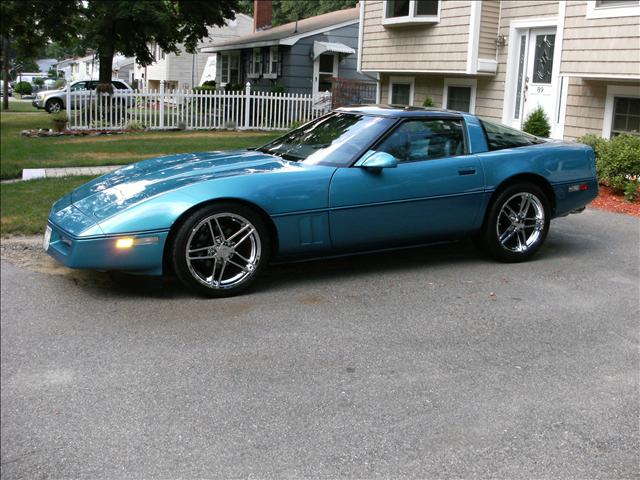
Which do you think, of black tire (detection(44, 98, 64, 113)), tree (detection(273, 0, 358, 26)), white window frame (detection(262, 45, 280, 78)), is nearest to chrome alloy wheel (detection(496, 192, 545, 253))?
white window frame (detection(262, 45, 280, 78))

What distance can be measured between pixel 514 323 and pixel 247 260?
1964mm

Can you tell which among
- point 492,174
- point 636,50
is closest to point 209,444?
point 492,174

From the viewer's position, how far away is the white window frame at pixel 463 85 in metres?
15.8


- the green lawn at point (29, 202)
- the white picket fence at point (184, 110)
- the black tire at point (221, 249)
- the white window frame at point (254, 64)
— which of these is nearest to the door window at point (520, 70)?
the white picket fence at point (184, 110)

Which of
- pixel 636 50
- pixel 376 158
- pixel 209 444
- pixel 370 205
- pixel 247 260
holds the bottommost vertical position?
pixel 209 444

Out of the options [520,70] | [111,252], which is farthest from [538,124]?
[111,252]

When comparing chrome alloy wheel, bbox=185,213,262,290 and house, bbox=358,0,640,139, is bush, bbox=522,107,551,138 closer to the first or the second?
house, bbox=358,0,640,139

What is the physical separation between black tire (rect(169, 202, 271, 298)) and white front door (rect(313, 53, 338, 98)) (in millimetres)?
22073

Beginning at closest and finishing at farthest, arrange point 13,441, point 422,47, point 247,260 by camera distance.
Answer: point 13,441 < point 247,260 < point 422,47

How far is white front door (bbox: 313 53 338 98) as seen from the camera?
2675cm

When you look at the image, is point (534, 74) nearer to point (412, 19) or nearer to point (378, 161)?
point (412, 19)

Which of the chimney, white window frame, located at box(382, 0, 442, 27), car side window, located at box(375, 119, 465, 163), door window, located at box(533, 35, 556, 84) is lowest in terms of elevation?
car side window, located at box(375, 119, 465, 163)

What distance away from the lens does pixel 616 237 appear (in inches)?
303

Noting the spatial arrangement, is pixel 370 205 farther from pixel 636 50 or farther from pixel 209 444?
pixel 636 50
